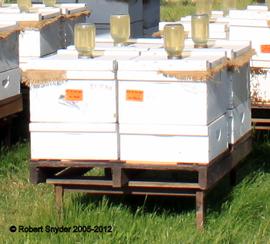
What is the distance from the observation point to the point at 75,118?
627 cm

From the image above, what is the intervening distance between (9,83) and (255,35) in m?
2.13

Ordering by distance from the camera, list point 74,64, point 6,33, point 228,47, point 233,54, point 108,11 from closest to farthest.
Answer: point 74,64 → point 233,54 → point 228,47 → point 6,33 → point 108,11

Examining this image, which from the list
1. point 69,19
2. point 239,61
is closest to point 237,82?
point 239,61

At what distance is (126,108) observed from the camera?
20.4 ft

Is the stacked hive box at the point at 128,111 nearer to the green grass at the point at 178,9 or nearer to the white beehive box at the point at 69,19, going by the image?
the white beehive box at the point at 69,19

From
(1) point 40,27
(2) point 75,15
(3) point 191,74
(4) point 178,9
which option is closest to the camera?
(3) point 191,74

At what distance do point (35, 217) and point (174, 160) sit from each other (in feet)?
3.34

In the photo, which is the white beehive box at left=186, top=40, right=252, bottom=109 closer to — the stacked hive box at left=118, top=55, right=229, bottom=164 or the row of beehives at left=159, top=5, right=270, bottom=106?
the stacked hive box at left=118, top=55, right=229, bottom=164

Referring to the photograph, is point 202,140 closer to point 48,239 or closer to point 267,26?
point 48,239

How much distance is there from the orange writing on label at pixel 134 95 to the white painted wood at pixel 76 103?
0.09 metres

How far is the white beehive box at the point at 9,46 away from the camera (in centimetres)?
824

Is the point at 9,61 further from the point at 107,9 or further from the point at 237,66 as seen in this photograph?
the point at 107,9

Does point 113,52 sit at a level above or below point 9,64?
above

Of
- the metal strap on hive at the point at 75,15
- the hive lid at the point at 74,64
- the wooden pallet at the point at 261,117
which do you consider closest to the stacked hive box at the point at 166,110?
the hive lid at the point at 74,64
